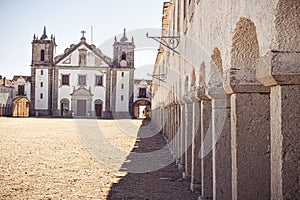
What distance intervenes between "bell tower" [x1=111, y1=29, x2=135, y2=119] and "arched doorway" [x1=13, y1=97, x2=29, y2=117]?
1326 cm

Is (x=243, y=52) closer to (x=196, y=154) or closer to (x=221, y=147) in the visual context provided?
(x=221, y=147)

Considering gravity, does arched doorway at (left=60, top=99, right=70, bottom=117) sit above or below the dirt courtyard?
above

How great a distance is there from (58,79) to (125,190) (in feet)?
159

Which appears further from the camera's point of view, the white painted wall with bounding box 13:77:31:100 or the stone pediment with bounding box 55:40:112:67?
the white painted wall with bounding box 13:77:31:100

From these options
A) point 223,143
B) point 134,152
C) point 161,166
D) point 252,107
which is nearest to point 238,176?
point 252,107

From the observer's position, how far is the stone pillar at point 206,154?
611 centimetres

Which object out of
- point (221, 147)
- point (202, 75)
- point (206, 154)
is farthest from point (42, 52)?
point (221, 147)

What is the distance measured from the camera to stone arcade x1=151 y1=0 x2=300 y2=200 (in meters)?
2.80

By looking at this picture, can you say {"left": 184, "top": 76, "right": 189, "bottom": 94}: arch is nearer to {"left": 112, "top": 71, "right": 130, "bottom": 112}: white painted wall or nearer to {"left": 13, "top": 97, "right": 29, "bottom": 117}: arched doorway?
{"left": 112, "top": 71, "right": 130, "bottom": 112}: white painted wall

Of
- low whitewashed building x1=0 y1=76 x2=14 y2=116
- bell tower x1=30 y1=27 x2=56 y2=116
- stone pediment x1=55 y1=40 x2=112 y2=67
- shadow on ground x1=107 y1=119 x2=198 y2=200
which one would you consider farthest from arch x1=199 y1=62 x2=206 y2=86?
low whitewashed building x1=0 y1=76 x2=14 y2=116

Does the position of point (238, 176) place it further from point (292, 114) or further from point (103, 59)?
point (103, 59)

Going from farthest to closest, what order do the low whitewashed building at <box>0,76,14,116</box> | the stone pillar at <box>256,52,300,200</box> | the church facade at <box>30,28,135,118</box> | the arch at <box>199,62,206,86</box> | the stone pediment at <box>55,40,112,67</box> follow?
the low whitewashed building at <box>0,76,14,116</box>, the stone pediment at <box>55,40,112,67</box>, the church facade at <box>30,28,135,118</box>, the arch at <box>199,62,206,86</box>, the stone pillar at <box>256,52,300,200</box>

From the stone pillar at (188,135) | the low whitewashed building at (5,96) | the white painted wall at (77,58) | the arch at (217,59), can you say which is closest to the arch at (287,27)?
the arch at (217,59)

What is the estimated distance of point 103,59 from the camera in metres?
55.3
